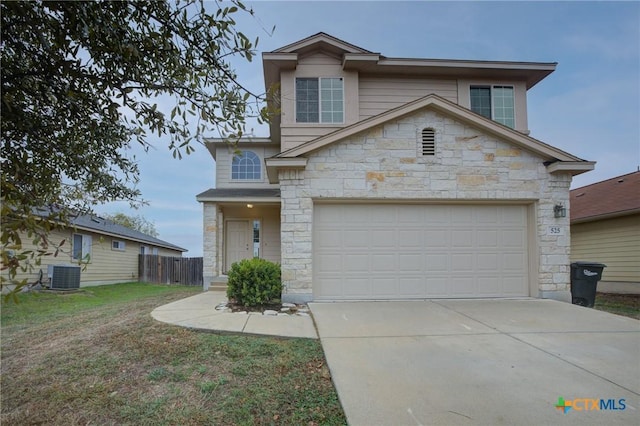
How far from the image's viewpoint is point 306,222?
7.78 m

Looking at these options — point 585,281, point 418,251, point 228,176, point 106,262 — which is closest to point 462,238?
point 418,251

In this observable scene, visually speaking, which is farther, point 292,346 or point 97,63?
point 292,346

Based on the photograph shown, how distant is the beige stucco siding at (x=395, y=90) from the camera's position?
11.2 m

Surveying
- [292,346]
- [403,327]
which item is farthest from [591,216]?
[292,346]

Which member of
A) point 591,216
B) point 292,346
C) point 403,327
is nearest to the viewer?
point 292,346

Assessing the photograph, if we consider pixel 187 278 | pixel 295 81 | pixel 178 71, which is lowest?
pixel 187 278

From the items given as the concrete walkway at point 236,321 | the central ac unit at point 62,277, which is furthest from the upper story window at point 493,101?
the central ac unit at point 62,277

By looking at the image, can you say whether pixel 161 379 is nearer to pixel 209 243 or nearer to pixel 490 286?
pixel 490 286

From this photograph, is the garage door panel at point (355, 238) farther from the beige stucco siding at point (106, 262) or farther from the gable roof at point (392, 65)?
the beige stucco siding at point (106, 262)

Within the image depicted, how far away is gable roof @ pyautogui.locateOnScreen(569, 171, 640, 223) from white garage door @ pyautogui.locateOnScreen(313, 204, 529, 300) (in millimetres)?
6120

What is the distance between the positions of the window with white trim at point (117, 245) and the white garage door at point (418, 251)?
13.9m

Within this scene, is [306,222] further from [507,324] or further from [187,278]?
[187,278]

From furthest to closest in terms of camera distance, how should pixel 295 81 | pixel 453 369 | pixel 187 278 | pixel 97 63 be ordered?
pixel 187 278 → pixel 295 81 → pixel 453 369 → pixel 97 63

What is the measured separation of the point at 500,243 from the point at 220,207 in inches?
355
